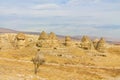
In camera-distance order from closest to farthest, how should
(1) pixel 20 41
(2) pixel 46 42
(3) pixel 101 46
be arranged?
(2) pixel 46 42 < (1) pixel 20 41 < (3) pixel 101 46

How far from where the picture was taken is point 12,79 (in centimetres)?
4519

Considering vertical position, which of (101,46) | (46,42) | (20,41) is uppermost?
(20,41)

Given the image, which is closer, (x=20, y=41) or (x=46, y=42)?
(x=46, y=42)

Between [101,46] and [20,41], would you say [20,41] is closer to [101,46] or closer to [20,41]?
[20,41]

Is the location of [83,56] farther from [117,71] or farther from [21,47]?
[21,47]

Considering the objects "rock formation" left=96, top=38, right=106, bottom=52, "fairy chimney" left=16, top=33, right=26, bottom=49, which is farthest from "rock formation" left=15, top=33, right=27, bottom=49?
"rock formation" left=96, top=38, right=106, bottom=52

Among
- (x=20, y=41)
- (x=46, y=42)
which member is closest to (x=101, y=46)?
(x=46, y=42)

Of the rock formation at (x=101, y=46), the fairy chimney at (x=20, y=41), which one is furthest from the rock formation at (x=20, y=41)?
the rock formation at (x=101, y=46)

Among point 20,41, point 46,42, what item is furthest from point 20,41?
point 46,42

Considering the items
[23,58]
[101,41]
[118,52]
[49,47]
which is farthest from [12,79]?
[118,52]

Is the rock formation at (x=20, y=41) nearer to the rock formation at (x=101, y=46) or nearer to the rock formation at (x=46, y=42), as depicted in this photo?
the rock formation at (x=46, y=42)

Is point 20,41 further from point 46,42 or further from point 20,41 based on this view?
point 46,42

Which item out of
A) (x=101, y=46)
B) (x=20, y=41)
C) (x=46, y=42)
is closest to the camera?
(x=46, y=42)

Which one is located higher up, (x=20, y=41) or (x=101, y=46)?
(x=20, y=41)
